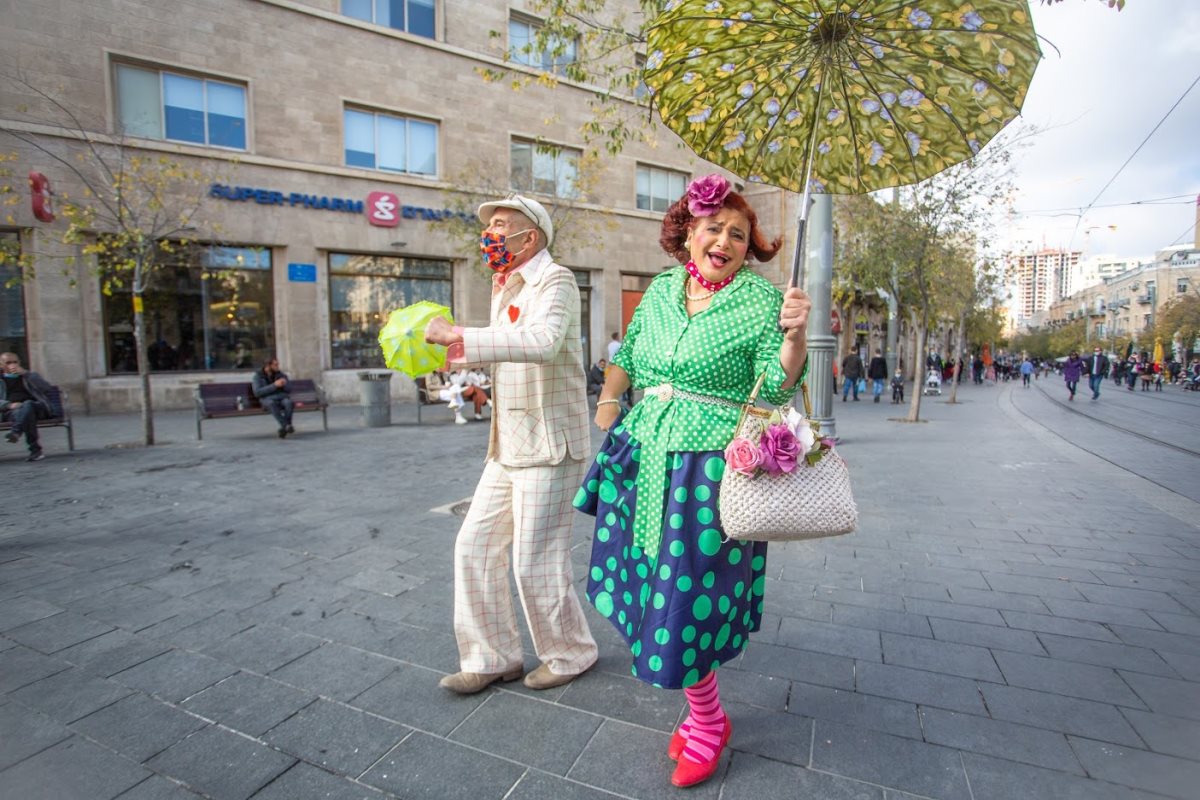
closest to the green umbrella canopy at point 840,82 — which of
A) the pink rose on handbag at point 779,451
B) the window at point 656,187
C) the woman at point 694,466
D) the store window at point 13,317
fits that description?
the woman at point 694,466

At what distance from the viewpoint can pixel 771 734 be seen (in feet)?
7.77

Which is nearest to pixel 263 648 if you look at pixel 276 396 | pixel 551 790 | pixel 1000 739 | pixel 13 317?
pixel 551 790

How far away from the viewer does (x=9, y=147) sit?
12.7 m

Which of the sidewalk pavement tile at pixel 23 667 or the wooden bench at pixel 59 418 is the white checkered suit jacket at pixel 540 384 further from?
the wooden bench at pixel 59 418

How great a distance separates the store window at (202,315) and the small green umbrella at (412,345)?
46.1 feet

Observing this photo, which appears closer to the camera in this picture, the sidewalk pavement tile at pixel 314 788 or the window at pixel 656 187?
the sidewalk pavement tile at pixel 314 788

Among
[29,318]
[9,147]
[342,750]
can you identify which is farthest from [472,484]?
[9,147]

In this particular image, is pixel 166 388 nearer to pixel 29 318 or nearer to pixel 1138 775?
pixel 29 318

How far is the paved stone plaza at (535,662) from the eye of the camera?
2141 mm

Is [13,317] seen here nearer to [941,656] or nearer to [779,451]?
[779,451]

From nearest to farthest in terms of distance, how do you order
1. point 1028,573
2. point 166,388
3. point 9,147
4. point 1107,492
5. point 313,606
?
1. point 313,606
2. point 1028,573
3. point 1107,492
4. point 9,147
5. point 166,388

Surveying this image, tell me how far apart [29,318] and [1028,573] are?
1728cm

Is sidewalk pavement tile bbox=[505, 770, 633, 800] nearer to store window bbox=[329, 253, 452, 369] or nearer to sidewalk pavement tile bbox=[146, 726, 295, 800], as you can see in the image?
sidewalk pavement tile bbox=[146, 726, 295, 800]

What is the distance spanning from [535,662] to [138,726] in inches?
60.3
